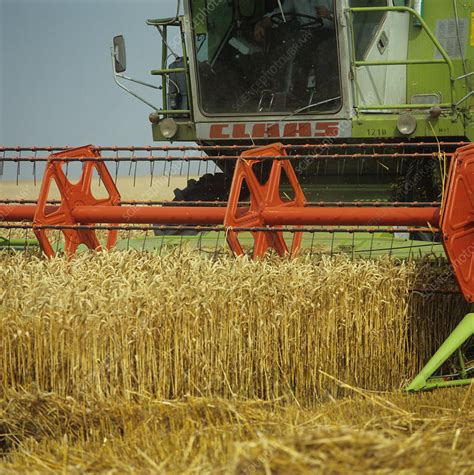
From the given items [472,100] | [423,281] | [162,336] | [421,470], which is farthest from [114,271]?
[472,100]

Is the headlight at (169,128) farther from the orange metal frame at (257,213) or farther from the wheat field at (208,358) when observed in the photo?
the wheat field at (208,358)

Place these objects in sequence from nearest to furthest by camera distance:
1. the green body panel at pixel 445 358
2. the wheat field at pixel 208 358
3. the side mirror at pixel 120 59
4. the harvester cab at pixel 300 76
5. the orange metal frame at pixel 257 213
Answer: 1. the wheat field at pixel 208 358
2. the green body panel at pixel 445 358
3. the orange metal frame at pixel 257 213
4. the harvester cab at pixel 300 76
5. the side mirror at pixel 120 59

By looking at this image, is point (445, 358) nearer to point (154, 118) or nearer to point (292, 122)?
point (292, 122)

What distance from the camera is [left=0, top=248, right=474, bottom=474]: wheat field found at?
146 inches

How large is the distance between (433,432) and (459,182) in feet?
6.25

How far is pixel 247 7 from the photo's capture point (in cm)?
730

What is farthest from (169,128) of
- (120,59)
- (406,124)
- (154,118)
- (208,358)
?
(208,358)

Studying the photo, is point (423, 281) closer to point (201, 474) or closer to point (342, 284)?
point (342, 284)

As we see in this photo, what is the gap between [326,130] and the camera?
724 centimetres

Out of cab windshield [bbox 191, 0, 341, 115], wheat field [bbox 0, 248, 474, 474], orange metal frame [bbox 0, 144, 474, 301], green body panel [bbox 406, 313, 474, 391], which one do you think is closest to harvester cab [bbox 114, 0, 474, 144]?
cab windshield [bbox 191, 0, 341, 115]

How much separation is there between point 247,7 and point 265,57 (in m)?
0.38

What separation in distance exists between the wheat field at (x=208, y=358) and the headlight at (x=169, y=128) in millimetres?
2115

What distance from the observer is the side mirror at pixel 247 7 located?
729 cm

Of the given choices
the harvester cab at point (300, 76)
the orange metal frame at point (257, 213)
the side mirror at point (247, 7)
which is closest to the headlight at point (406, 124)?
the harvester cab at point (300, 76)
